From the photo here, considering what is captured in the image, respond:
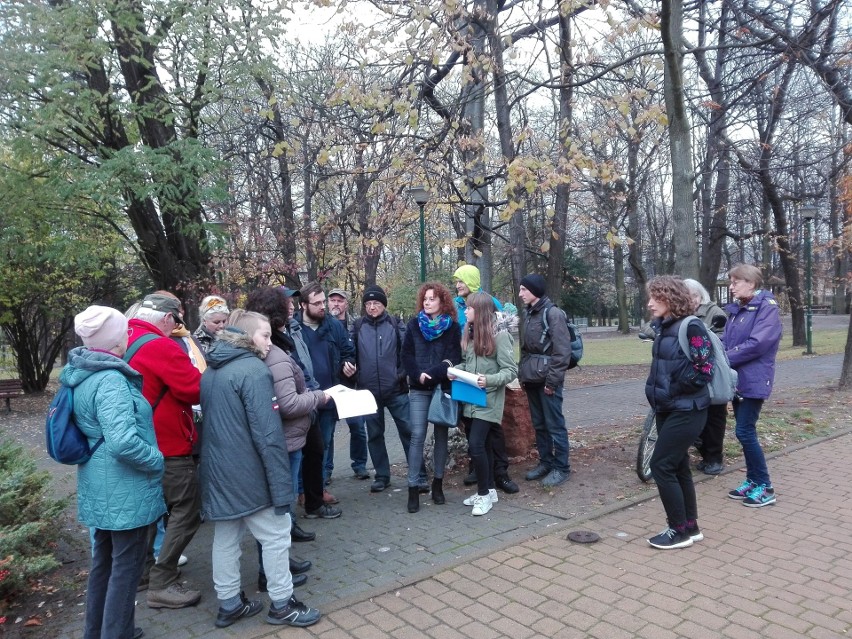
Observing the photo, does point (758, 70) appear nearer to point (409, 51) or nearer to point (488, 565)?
point (409, 51)

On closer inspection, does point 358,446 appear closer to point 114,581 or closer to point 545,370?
point 545,370

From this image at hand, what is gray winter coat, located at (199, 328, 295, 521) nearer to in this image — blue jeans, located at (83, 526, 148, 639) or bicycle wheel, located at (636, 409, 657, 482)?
blue jeans, located at (83, 526, 148, 639)

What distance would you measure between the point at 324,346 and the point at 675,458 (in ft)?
10.4

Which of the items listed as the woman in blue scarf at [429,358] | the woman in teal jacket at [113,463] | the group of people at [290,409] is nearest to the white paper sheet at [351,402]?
the group of people at [290,409]

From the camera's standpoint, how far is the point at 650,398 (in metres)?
4.63

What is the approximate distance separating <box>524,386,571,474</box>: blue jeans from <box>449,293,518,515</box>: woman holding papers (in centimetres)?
68

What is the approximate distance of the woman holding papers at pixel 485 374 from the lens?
5340mm

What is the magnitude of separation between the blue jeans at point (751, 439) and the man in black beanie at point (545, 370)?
1.48 meters

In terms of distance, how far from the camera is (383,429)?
620 cm

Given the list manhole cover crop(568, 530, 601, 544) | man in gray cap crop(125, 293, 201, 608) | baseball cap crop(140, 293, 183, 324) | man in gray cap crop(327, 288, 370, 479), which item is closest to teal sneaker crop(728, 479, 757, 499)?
manhole cover crop(568, 530, 601, 544)

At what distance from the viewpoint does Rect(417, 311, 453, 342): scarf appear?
555cm

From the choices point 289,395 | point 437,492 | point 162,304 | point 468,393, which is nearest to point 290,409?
point 289,395

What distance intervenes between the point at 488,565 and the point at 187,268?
10.7 m

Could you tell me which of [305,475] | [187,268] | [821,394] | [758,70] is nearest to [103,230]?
[187,268]
